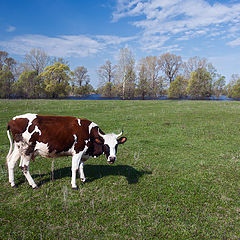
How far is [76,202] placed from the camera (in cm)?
562

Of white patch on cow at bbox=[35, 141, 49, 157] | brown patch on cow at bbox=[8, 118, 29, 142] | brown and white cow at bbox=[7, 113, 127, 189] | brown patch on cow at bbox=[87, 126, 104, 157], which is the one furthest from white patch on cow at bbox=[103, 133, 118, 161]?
brown patch on cow at bbox=[8, 118, 29, 142]

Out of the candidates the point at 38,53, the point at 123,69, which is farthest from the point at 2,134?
the point at 38,53

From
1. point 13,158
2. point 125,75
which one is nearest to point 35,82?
point 125,75

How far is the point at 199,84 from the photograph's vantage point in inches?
2518

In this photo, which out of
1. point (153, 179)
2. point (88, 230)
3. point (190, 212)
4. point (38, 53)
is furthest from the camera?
point (38, 53)

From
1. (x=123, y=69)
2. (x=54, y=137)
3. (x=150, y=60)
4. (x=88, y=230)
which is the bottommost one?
(x=88, y=230)

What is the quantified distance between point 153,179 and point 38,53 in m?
72.7

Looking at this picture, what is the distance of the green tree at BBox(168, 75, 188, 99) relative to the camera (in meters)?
68.1

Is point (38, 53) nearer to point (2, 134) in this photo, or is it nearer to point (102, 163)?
point (2, 134)

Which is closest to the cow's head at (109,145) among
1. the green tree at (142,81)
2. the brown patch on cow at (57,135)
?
the brown patch on cow at (57,135)

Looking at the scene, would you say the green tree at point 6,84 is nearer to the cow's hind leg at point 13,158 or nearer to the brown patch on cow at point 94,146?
the cow's hind leg at point 13,158

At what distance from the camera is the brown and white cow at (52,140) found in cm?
591

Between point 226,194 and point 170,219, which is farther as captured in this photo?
point 226,194

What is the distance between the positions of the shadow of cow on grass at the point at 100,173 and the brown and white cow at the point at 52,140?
3.01 feet
